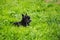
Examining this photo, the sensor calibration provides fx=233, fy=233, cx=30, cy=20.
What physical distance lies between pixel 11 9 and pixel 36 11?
5.44 ft

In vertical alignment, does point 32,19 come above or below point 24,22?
below

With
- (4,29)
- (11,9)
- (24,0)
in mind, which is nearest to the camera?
(4,29)

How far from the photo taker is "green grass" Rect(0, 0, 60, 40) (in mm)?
11039

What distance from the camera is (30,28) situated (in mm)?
11805

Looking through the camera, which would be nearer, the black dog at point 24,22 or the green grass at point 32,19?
the green grass at point 32,19

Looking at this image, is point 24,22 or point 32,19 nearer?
point 24,22

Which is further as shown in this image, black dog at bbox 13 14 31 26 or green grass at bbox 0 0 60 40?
black dog at bbox 13 14 31 26

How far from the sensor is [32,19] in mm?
13367

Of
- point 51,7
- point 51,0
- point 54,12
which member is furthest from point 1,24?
point 51,0

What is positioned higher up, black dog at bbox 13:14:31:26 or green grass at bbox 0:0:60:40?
black dog at bbox 13:14:31:26

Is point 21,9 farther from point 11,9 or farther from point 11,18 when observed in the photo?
point 11,18

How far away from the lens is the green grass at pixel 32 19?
1104 cm

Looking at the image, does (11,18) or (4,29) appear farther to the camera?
(11,18)

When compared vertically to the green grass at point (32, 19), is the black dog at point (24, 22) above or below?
above
